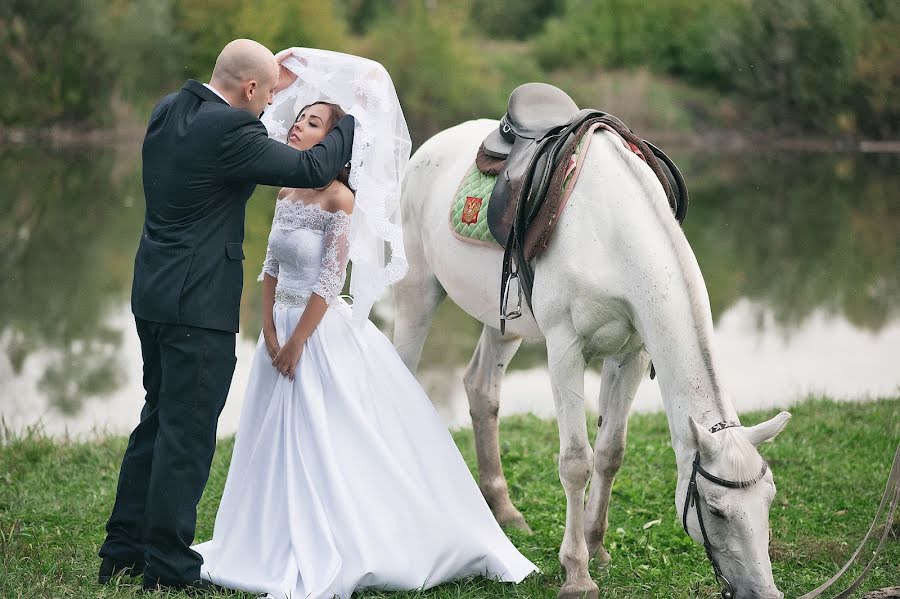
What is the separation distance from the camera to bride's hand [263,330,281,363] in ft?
14.9

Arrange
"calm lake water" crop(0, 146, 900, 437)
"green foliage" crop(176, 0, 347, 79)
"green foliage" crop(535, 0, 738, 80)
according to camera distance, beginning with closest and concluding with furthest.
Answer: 1. "calm lake water" crop(0, 146, 900, 437)
2. "green foliage" crop(176, 0, 347, 79)
3. "green foliage" crop(535, 0, 738, 80)

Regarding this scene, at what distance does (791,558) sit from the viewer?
4.92 meters

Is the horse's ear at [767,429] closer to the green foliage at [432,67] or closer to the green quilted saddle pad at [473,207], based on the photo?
the green quilted saddle pad at [473,207]

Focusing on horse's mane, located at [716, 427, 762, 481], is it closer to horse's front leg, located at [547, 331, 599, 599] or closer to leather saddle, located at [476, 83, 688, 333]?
horse's front leg, located at [547, 331, 599, 599]

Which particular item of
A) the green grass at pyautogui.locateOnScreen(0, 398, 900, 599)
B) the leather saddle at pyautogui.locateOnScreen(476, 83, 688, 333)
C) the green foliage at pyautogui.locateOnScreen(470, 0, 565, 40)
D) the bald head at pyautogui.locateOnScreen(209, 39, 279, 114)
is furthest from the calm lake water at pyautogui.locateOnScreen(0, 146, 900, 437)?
the green foliage at pyautogui.locateOnScreen(470, 0, 565, 40)

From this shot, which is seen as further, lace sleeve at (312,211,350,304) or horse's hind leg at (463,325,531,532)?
horse's hind leg at (463,325,531,532)

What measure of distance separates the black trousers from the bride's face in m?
0.94

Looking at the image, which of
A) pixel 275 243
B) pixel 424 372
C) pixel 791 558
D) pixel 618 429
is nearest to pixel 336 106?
pixel 275 243

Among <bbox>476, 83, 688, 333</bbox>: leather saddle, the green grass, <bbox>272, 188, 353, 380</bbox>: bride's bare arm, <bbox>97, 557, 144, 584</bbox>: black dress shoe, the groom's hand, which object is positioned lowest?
the green grass

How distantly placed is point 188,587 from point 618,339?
6.83 ft

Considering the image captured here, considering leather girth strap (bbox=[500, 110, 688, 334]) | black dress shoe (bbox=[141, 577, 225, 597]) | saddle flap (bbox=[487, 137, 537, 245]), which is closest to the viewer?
black dress shoe (bbox=[141, 577, 225, 597])

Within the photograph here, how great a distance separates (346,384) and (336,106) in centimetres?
123

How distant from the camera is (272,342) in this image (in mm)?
4539

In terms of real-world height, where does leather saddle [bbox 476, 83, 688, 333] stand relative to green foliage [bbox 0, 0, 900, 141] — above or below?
above
